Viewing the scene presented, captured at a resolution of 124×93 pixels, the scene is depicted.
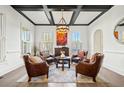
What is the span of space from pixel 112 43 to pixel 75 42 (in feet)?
16.5

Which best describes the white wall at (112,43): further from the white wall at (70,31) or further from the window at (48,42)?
the window at (48,42)

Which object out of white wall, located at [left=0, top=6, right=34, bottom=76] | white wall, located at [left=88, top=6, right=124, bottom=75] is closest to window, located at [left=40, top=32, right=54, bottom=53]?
white wall, located at [left=0, top=6, right=34, bottom=76]

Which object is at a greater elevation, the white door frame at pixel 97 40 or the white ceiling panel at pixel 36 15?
the white ceiling panel at pixel 36 15

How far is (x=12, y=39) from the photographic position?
7109 mm

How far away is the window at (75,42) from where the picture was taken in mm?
11891

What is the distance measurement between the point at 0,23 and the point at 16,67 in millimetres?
2527

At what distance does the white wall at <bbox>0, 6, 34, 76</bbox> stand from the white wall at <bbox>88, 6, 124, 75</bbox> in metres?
4.24

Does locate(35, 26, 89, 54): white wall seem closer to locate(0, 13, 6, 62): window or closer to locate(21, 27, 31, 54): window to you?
locate(21, 27, 31, 54): window

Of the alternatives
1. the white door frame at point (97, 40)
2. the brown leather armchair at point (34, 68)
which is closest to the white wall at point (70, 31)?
the white door frame at point (97, 40)

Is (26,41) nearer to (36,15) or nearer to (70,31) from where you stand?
(36,15)

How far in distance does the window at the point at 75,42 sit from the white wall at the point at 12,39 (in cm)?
454

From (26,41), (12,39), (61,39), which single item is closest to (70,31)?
(61,39)
